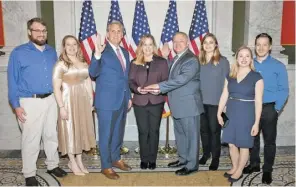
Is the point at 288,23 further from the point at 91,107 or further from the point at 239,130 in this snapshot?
the point at 91,107

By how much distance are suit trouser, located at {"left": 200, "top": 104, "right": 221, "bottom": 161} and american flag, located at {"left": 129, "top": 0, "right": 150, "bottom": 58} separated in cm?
160

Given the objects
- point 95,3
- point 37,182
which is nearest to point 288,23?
point 95,3

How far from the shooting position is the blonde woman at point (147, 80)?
4.14 metres

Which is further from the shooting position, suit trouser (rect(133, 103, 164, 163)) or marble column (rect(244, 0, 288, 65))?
marble column (rect(244, 0, 288, 65))

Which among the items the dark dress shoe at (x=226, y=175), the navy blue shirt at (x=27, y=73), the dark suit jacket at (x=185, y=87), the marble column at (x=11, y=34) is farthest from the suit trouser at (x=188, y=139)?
→ the marble column at (x=11, y=34)

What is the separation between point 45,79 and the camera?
154 inches

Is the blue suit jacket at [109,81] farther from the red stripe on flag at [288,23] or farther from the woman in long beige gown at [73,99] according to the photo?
the red stripe on flag at [288,23]

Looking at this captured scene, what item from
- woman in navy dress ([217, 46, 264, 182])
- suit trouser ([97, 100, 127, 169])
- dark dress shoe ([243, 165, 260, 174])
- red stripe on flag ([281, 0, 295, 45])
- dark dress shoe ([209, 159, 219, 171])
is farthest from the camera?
red stripe on flag ([281, 0, 295, 45])

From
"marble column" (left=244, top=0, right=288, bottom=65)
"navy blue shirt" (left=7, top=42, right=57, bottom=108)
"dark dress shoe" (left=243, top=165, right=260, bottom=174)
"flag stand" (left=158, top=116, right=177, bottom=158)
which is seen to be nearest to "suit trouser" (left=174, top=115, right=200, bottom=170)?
"dark dress shoe" (left=243, top=165, right=260, bottom=174)

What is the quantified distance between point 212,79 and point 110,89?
1.18 m

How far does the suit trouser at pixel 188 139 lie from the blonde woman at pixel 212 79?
23 cm

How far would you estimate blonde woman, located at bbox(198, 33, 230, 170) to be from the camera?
419 centimetres

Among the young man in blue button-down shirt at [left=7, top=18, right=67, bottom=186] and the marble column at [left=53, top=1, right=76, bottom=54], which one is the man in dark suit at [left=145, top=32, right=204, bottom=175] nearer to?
the young man in blue button-down shirt at [left=7, top=18, right=67, bottom=186]

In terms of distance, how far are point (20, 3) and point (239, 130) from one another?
345 cm
